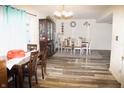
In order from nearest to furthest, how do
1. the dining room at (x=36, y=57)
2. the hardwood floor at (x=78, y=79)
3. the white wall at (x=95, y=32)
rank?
the dining room at (x=36, y=57)
the hardwood floor at (x=78, y=79)
the white wall at (x=95, y=32)

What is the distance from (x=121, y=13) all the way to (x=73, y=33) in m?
5.70

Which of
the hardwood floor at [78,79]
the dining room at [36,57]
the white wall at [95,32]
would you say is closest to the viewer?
the dining room at [36,57]

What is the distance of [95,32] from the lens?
9.20 metres

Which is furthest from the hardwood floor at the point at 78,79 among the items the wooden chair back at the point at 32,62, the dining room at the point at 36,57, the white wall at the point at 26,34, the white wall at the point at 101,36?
the white wall at the point at 101,36

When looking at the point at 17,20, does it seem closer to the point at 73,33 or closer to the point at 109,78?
the point at 109,78

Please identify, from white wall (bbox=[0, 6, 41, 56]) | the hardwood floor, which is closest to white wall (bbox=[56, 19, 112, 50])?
white wall (bbox=[0, 6, 41, 56])

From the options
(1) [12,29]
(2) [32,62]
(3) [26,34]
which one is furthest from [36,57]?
(3) [26,34]

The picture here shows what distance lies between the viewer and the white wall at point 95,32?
30.0ft

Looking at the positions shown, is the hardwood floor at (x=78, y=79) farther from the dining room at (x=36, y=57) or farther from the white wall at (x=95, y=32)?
the white wall at (x=95, y=32)

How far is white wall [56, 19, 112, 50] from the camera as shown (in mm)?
9156

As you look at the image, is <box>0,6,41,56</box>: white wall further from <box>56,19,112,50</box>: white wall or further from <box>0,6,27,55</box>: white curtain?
<box>56,19,112,50</box>: white wall

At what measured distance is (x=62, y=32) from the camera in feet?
30.3

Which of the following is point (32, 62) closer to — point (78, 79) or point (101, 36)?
point (78, 79)
